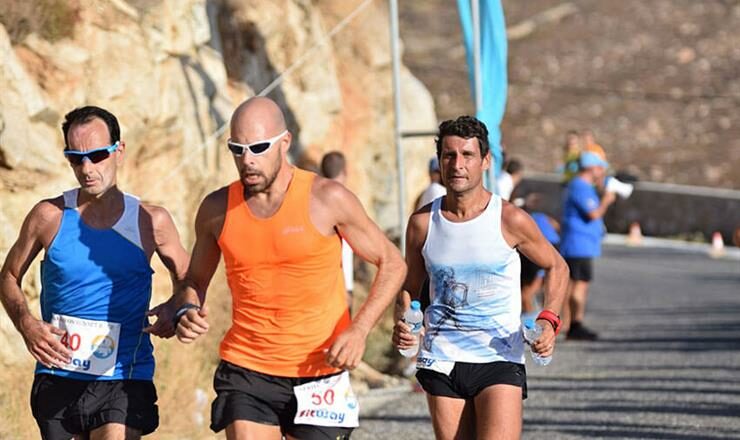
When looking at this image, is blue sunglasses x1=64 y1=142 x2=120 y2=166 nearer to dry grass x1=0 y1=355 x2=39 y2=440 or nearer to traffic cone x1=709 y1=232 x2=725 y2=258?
dry grass x1=0 y1=355 x2=39 y2=440

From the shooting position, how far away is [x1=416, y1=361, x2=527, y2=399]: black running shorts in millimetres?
6742

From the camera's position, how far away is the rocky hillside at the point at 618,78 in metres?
46.1

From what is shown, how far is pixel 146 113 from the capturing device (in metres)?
11.5

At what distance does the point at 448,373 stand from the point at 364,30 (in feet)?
38.4

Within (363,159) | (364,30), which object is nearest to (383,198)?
(363,159)

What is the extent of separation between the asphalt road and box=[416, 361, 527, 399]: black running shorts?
3.55m

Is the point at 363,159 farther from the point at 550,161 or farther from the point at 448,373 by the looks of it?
the point at 550,161

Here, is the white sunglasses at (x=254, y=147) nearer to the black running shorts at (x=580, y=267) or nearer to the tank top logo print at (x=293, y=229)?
the tank top logo print at (x=293, y=229)

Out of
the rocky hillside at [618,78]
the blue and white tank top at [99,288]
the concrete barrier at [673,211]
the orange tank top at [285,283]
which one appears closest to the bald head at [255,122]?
the orange tank top at [285,283]

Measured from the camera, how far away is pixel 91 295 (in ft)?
21.3

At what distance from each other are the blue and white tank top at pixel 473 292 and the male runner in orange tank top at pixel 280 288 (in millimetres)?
628

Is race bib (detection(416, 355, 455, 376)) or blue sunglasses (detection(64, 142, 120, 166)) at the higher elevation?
blue sunglasses (detection(64, 142, 120, 166))

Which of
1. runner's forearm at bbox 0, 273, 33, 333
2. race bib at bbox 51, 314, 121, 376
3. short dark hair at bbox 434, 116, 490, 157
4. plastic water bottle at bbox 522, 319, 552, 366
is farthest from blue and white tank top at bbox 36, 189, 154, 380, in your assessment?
→ plastic water bottle at bbox 522, 319, 552, 366

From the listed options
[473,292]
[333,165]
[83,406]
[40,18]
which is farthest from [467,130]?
[40,18]
